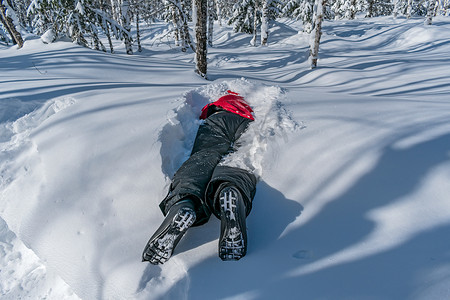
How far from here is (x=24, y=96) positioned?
3320 millimetres

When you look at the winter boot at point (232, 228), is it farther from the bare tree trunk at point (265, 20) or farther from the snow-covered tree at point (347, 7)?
the snow-covered tree at point (347, 7)

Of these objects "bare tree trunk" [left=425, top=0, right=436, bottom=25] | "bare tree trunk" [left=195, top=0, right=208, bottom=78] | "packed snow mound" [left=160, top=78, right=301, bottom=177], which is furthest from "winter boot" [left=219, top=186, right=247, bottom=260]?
"bare tree trunk" [left=425, top=0, right=436, bottom=25]

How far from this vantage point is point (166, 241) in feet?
5.42

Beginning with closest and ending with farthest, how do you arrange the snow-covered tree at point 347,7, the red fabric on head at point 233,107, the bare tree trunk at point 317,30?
the red fabric on head at point 233,107
the bare tree trunk at point 317,30
the snow-covered tree at point 347,7

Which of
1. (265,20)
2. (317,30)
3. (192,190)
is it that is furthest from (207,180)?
(265,20)

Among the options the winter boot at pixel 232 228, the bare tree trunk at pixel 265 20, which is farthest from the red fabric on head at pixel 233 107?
the bare tree trunk at pixel 265 20

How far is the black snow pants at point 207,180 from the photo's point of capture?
1911 millimetres

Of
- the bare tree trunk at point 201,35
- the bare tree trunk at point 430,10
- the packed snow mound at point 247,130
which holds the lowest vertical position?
the packed snow mound at point 247,130

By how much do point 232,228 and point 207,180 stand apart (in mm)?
542

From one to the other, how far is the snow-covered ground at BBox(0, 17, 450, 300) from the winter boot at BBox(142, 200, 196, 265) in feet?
0.38

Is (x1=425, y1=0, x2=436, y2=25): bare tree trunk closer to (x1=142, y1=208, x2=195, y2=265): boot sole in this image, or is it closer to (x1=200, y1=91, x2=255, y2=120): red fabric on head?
(x1=200, y1=91, x2=255, y2=120): red fabric on head

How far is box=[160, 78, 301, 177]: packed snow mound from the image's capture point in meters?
2.45

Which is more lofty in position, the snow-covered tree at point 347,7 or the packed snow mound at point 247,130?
the snow-covered tree at point 347,7

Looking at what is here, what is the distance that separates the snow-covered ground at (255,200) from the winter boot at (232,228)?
0.29 ft
